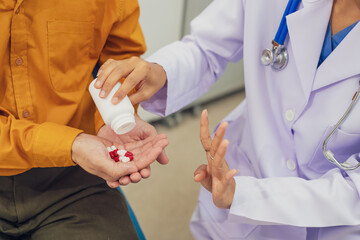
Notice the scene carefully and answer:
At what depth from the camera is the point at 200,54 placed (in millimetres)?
1125

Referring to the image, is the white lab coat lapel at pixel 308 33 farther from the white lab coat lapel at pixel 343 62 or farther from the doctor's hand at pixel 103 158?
the doctor's hand at pixel 103 158

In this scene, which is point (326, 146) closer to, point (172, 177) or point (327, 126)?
point (327, 126)

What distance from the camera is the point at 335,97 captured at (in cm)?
86

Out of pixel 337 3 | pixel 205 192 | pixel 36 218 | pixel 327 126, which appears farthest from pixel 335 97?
pixel 36 218

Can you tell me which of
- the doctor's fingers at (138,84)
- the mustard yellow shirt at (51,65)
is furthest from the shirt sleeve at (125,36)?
the doctor's fingers at (138,84)

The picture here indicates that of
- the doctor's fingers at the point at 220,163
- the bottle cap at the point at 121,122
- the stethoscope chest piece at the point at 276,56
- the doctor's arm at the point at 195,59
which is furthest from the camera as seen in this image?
the doctor's arm at the point at 195,59

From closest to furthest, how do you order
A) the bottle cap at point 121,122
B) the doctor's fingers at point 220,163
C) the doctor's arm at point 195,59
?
the doctor's fingers at point 220,163
the bottle cap at point 121,122
the doctor's arm at point 195,59

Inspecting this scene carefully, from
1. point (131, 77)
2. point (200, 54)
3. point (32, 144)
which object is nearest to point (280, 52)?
point (200, 54)

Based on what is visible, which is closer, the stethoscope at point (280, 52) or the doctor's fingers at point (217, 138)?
the doctor's fingers at point (217, 138)

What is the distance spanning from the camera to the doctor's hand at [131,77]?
84 cm

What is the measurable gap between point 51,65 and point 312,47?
0.63 metres

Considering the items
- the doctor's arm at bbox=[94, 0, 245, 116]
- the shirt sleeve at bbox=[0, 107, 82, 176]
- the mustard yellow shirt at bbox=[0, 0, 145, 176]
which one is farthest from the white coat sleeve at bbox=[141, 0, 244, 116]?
the shirt sleeve at bbox=[0, 107, 82, 176]

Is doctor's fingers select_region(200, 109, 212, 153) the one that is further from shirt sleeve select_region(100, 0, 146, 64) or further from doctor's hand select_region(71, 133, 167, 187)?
shirt sleeve select_region(100, 0, 146, 64)

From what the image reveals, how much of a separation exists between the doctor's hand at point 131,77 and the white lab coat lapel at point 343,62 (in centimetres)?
41
